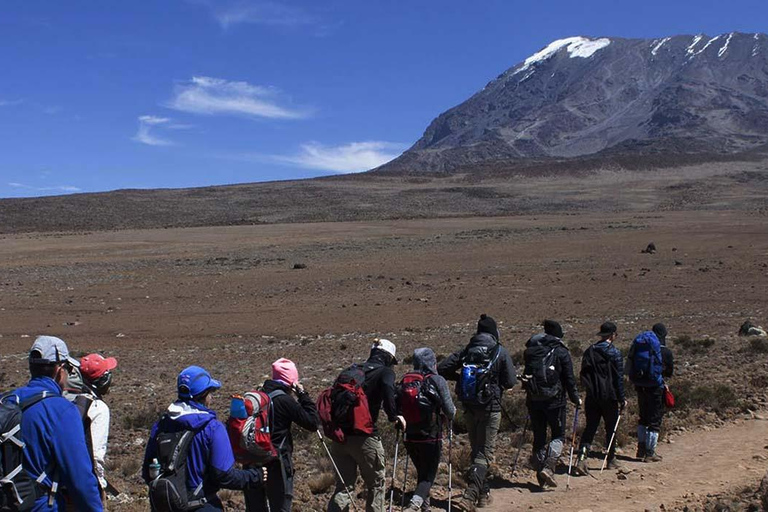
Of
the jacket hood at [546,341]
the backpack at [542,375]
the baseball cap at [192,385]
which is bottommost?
the backpack at [542,375]

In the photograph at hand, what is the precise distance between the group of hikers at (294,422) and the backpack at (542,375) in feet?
0.05

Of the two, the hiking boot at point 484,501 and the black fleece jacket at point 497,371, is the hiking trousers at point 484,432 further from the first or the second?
the hiking boot at point 484,501

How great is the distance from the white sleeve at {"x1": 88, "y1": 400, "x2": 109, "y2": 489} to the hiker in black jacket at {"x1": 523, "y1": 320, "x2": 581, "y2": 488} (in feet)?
14.5

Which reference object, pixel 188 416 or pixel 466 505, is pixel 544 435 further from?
pixel 188 416

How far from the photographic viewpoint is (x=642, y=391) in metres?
9.22

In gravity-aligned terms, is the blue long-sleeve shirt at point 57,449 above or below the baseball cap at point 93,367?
below

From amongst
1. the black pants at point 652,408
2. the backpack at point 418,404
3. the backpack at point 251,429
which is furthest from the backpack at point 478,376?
the black pants at point 652,408

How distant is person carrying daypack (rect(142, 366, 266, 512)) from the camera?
4.66m

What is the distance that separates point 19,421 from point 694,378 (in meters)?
11.5

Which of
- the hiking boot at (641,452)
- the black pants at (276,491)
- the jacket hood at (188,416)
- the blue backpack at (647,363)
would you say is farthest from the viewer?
the hiking boot at (641,452)

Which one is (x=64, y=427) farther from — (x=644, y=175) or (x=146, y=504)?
(x=644, y=175)

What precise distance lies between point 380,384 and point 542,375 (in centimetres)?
211

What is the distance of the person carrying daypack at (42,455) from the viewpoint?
3992 mm

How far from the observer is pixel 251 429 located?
18.5ft
